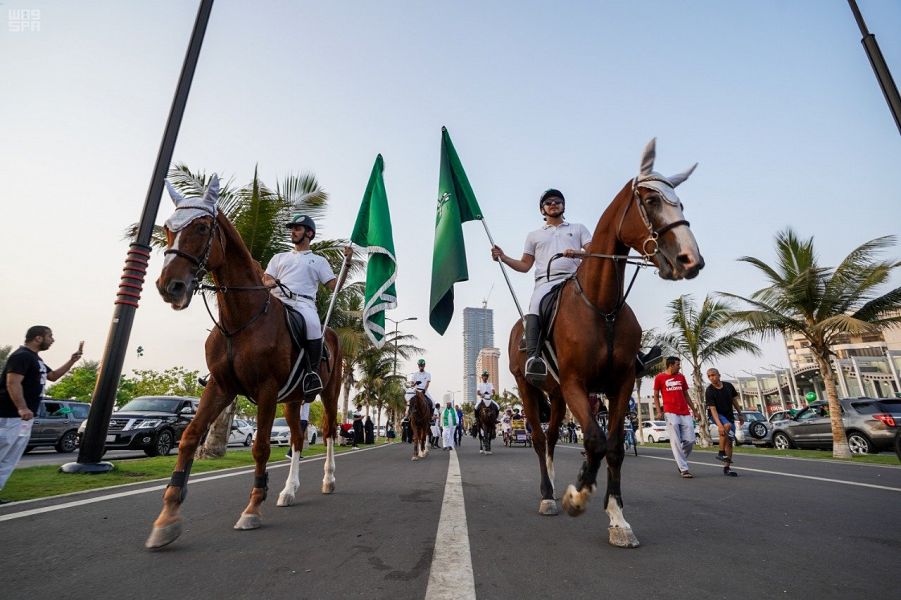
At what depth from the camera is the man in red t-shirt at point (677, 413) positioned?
8.17 m

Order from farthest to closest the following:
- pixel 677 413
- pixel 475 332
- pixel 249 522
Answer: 1. pixel 475 332
2. pixel 677 413
3. pixel 249 522

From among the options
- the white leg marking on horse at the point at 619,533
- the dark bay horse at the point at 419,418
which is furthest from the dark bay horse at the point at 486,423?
the white leg marking on horse at the point at 619,533

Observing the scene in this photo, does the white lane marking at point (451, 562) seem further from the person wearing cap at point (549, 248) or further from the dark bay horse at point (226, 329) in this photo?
the dark bay horse at point (226, 329)

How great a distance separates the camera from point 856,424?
13.9 metres

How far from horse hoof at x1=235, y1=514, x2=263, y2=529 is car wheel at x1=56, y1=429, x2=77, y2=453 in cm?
1716

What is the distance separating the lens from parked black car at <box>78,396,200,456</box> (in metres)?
13.0

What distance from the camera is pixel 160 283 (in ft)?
10.6

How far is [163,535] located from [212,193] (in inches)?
106

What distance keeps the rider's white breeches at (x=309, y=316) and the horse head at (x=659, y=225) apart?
3249 mm

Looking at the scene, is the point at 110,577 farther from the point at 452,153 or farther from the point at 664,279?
the point at 452,153

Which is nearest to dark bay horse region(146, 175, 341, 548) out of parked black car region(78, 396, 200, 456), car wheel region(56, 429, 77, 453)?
parked black car region(78, 396, 200, 456)

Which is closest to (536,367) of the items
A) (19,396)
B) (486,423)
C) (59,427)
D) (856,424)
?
(19,396)

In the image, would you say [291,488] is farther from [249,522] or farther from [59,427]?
[59,427]

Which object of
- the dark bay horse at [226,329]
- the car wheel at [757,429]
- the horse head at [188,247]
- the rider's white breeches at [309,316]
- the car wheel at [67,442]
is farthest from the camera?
the car wheel at [757,429]
